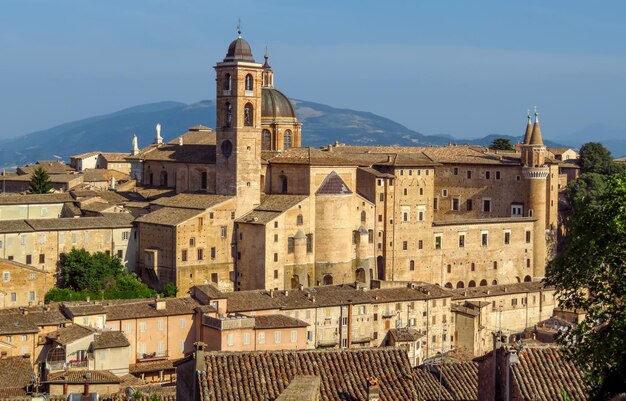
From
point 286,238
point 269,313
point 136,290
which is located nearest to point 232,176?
point 286,238

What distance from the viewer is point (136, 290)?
47.4m

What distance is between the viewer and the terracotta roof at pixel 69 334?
35994mm

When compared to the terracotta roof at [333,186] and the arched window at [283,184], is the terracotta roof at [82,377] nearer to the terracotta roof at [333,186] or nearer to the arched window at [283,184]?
the terracotta roof at [333,186]

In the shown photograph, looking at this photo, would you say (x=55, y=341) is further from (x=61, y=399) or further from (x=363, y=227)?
(x=363, y=227)

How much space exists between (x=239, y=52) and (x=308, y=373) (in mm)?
38563

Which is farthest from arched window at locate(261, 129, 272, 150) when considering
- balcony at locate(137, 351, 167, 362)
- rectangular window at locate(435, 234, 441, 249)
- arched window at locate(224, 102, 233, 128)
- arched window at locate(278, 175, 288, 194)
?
balcony at locate(137, 351, 167, 362)

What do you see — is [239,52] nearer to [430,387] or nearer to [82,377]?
[82,377]

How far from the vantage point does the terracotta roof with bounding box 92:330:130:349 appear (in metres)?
36.2

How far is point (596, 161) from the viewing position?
7575 cm

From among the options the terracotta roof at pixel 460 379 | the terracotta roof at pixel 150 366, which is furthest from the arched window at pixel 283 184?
the terracotta roof at pixel 460 379

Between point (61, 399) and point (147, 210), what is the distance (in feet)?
104

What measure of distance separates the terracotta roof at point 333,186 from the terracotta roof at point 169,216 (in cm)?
590

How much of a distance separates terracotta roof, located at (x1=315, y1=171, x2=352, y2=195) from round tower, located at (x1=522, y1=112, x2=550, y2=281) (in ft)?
43.7

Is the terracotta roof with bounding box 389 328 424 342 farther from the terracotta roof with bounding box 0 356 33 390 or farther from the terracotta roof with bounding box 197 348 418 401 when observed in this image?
the terracotta roof with bounding box 197 348 418 401
